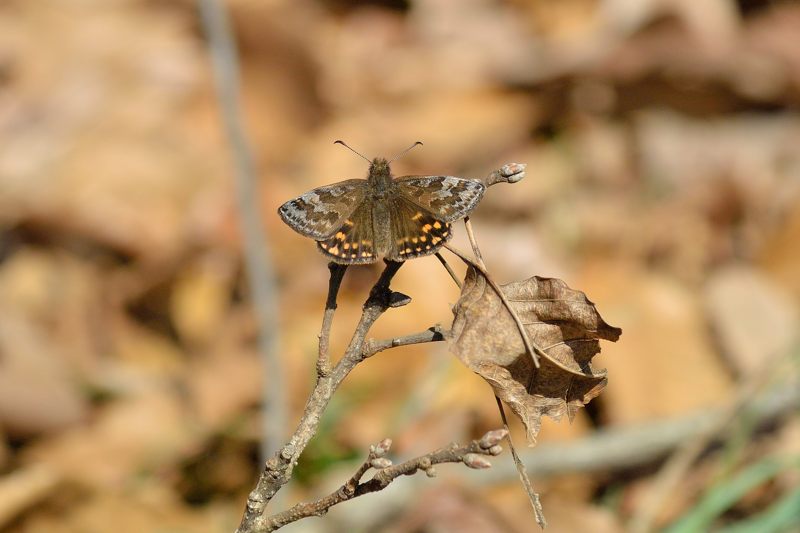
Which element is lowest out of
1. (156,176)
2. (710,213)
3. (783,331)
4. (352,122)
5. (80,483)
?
(80,483)

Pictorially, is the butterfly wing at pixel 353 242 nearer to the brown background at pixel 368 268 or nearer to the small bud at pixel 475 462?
the small bud at pixel 475 462

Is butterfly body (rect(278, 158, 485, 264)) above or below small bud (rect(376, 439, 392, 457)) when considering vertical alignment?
above

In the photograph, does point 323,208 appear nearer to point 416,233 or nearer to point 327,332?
point 416,233

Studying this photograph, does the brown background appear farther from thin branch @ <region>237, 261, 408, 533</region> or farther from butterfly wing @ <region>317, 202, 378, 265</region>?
thin branch @ <region>237, 261, 408, 533</region>

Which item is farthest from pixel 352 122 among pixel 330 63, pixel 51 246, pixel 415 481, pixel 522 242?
pixel 415 481

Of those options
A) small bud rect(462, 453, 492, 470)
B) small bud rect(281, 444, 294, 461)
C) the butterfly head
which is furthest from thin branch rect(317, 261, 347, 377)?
the butterfly head

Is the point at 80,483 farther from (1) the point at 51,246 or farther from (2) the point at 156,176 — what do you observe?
(2) the point at 156,176

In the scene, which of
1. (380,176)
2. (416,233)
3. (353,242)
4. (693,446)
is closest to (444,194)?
(416,233)
